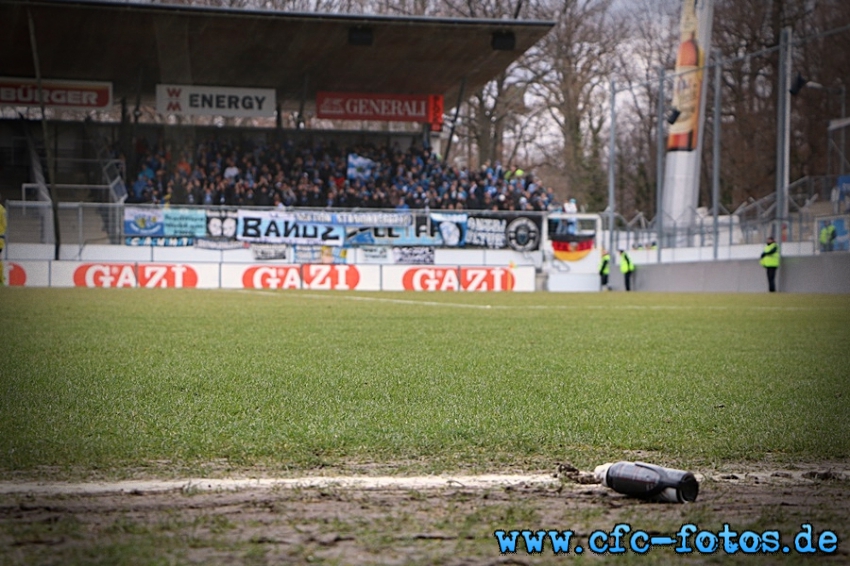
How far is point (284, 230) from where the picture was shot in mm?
35406

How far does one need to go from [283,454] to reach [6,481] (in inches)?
44.6

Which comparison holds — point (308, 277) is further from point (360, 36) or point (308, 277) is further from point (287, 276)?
point (360, 36)

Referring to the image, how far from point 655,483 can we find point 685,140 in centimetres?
3534

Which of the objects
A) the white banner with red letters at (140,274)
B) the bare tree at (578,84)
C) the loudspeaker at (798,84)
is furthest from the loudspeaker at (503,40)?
the loudspeaker at (798,84)

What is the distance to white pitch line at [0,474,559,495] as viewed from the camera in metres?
3.82

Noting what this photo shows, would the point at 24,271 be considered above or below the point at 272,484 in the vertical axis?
above

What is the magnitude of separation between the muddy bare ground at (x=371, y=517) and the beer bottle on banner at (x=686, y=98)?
31268 mm

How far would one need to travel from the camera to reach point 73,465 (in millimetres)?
4270

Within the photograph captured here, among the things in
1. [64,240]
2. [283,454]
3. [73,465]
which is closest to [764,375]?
[283,454]

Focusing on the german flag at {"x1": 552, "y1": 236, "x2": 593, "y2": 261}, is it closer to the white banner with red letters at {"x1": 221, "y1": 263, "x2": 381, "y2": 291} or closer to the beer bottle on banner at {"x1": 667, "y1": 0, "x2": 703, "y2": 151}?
the beer bottle on banner at {"x1": 667, "y1": 0, "x2": 703, "y2": 151}

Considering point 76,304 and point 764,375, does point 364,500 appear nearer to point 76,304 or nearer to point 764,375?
point 764,375

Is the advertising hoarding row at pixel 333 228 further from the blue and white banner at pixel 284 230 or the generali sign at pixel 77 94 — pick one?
the generali sign at pixel 77 94

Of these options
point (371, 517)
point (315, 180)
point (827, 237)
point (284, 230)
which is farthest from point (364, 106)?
point (371, 517)

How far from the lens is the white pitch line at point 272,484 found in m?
3.82
